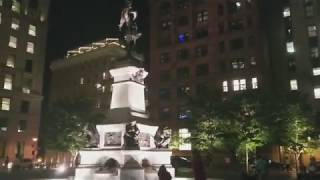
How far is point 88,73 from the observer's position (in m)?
93.2

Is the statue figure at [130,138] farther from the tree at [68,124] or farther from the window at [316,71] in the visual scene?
the window at [316,71]

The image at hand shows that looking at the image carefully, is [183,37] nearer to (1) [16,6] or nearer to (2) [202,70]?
(2) [202,70]

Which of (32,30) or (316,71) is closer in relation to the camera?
(316,71)

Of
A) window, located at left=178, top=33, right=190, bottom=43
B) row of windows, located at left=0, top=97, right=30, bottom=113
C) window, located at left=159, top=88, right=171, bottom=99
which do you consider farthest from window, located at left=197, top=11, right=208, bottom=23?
row of windows, located at left=0, top=97, right=30, bottom=113

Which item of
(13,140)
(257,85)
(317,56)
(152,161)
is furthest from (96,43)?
(152,161)

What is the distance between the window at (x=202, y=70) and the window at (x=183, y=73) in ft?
7.80

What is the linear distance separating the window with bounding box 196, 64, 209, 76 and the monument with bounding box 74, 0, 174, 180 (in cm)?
4915

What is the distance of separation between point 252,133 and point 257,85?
20383mm

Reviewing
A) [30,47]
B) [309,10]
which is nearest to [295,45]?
[309,10]

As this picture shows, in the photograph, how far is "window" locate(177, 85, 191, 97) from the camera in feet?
237

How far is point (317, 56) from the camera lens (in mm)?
63156

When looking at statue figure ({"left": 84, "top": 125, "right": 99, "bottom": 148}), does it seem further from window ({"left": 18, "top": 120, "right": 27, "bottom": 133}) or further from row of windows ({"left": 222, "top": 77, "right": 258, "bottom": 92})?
window ({"left": 18, "top": 120, "right": 27, "bottom": 133})

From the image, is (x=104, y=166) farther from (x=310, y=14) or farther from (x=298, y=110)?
(x=310, y=14)

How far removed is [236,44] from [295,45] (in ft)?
35.4
